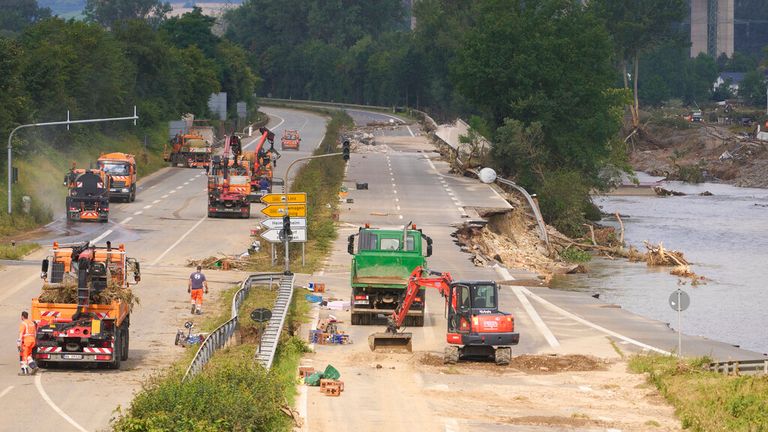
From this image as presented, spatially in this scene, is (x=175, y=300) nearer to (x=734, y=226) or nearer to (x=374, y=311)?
(x=374, y=311)

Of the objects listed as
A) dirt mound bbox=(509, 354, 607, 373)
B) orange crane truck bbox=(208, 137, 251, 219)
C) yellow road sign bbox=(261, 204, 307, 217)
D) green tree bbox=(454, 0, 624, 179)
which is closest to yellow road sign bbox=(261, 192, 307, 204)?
yellow road sign bbox=(261, 204, 307, 217)

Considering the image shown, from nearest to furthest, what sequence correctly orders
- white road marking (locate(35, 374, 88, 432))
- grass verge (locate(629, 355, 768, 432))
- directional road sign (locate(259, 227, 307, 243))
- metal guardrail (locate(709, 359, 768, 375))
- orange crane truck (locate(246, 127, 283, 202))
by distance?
white road marking (locate(35, 374, 88, 432)) → grass verge (locate(629, 355, 768, 432)) → metal guardrail (locate(709, 359, 768, 375)) → directional road sign (locate(259, 227, 307, 243)) → orange crane truck (locate(246, 127, 283, 202))

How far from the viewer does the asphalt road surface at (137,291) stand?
28.6 m

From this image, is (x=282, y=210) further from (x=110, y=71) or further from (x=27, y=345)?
(x=110, y=71)

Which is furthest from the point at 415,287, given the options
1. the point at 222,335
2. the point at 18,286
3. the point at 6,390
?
the point at 18,286

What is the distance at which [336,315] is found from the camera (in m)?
43.8

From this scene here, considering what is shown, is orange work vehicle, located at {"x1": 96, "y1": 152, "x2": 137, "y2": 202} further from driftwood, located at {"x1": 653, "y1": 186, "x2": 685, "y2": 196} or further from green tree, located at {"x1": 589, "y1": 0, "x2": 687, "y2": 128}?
green tree, located at {"x1": 589, "y1": 0, "x2": 687, "y2": 128}

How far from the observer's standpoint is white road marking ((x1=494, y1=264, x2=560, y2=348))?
40.2 m

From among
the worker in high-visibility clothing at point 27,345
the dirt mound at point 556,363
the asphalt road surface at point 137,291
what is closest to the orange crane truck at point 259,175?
the asphalt road surface at point 137,291

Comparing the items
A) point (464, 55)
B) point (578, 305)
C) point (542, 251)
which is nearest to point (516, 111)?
point (464, 55)

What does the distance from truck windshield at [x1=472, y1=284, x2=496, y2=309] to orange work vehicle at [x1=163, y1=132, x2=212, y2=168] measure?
70370 millimetres

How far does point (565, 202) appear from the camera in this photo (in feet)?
283

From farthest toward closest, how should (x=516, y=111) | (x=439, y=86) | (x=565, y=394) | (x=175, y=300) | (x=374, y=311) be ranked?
(x=439, y=86) → (x=516, y=111) → (x=175, y=300) → (x=374, y=311) → (x=565, y=394)

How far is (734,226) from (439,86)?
83.4 m
